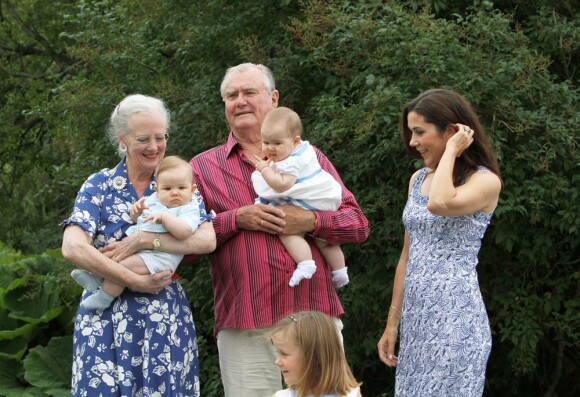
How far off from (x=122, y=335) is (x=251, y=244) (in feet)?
2.25

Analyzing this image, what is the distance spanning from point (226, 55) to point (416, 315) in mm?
3562

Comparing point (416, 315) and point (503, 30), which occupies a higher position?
point (503, 30)

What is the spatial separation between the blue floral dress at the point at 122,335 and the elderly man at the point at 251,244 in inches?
9.3

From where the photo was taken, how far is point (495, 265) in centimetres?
620

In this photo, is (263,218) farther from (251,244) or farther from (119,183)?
(119,183)

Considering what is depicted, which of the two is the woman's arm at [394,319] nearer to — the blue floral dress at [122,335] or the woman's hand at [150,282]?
the blue floral dress at [122,335]

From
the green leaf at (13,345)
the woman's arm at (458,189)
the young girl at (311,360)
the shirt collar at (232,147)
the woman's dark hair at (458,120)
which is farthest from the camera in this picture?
the green leaf at (13,345)

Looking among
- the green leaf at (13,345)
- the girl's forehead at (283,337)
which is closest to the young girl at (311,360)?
the girl's forehead at (283,337)

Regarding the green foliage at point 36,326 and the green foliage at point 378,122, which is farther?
the green foliage at point 36,326

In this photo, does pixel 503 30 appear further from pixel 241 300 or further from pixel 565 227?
pixel 241 300

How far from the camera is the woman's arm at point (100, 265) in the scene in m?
4.19

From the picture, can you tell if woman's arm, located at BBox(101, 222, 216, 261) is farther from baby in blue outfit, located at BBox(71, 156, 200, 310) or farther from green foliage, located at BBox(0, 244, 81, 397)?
green foliage, located at BBox(0, 244, 81, 397)

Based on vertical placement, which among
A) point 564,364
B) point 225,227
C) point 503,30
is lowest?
point 564,364

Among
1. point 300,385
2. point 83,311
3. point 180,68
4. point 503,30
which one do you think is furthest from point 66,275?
point 300,385
